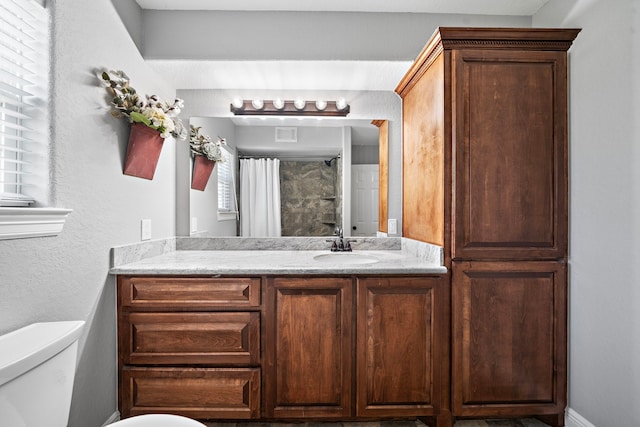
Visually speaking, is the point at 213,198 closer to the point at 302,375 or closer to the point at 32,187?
the point at 32,187

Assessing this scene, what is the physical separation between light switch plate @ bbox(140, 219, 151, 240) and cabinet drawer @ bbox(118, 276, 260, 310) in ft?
1.08

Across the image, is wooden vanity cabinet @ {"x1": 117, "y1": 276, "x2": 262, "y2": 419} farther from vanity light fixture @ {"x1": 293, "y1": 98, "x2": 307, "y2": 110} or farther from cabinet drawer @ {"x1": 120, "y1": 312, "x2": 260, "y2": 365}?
vanity light fixture @ {"x1": 293, "y1": 98, "x2": 307, "y2": 110}

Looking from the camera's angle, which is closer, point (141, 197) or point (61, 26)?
point (61, 26)

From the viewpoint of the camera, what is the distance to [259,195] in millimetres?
2391

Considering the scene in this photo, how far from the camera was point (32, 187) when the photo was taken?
1.31 meters

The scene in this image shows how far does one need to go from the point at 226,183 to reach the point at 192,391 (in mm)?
1304

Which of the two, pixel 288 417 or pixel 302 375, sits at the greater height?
pixel 302 375

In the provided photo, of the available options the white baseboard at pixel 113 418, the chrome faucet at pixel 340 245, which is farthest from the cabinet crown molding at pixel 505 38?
the white baseboard at pixel 113 418

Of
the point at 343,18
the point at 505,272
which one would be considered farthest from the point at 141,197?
the point at 505,272

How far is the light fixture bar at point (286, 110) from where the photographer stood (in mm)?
2395

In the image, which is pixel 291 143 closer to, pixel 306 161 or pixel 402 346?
pixel 306 161

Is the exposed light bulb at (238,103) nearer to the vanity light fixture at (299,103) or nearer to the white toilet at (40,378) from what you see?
the vanity light fixture at (299,103)

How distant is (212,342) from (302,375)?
0.49 meters

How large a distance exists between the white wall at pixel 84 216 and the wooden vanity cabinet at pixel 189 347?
0.30 ft
